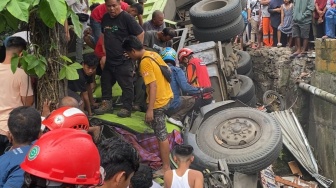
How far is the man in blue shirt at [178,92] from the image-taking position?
20.8 ft

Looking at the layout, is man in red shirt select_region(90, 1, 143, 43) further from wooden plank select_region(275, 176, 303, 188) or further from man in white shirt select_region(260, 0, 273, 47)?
man in white shirt select_region(260, 0, 273, 47)

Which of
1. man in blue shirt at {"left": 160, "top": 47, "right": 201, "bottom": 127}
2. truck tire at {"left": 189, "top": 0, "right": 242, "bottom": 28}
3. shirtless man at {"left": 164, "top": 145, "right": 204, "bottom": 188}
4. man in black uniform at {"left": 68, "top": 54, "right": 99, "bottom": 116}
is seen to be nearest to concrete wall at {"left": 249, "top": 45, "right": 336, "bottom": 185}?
truck tire at {"left": 189, "top": 0, "right": 242, "bottom": 28}

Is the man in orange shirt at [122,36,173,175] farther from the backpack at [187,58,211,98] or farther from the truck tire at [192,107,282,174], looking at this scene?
the backpack at [187,58,211,98]

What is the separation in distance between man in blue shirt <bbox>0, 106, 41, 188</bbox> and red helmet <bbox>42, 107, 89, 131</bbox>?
0.32 metres

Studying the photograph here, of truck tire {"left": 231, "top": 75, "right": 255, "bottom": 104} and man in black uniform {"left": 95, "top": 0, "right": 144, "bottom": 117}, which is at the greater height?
man in black uniform {"left": 95, "top": 0, "right": 144, "bottom": 117}

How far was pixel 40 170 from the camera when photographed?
2.13m

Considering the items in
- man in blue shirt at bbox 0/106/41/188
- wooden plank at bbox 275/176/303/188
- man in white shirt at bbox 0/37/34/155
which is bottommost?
wooden plank at bbox 275/176/303/188

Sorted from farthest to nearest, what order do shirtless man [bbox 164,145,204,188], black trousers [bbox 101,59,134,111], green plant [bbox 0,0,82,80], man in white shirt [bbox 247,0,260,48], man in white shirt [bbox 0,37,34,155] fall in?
man in white shirt [bbox 247,0,260,48] → black trousers [bbox 101,59,134,111] → shirtless man [bbox 164,145,204,188] → man in white shirt [bbox 0,37,34,155] → green plant [bbox 0,0,82,80]

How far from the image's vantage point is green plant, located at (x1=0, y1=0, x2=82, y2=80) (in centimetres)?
348

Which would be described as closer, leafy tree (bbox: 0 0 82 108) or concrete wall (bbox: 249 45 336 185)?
leafy tree (bbox: 0 0 82 108)

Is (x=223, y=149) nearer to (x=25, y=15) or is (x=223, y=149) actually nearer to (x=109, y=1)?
(x=109, y=1)

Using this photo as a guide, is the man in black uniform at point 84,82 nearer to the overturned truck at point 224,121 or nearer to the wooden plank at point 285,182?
the overturned truck at point 224,121

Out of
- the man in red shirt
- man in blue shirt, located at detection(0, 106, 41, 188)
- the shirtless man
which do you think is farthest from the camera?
the man in red shirt

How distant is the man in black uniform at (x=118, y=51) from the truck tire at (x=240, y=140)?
1145mm
